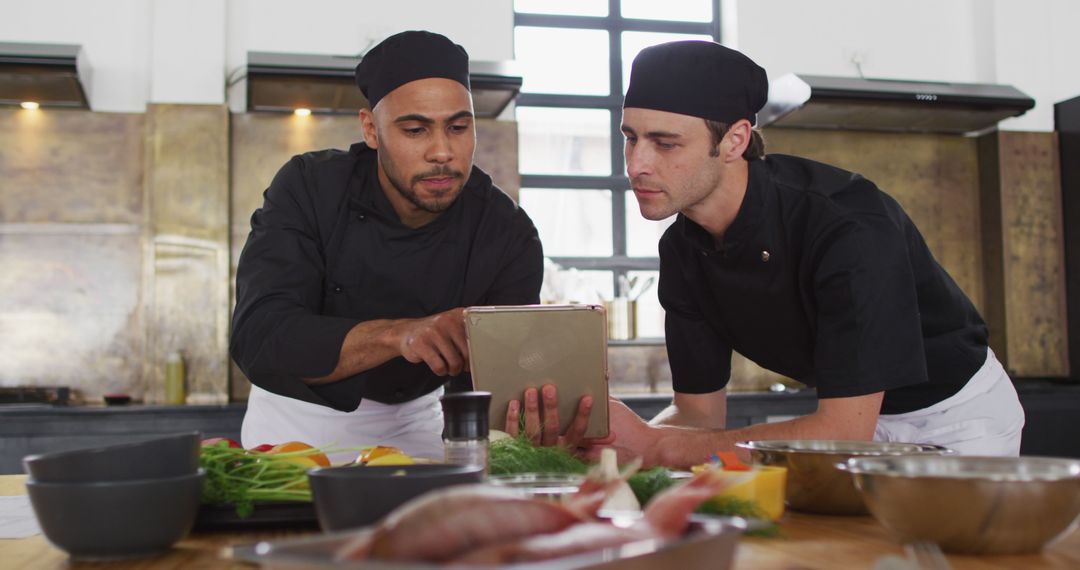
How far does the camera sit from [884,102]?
473 centimetres

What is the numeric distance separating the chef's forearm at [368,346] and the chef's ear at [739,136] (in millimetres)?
791

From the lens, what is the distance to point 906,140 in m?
5.57

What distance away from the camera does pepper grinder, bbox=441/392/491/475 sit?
108 centimetres

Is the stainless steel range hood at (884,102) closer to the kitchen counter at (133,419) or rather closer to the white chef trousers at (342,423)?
the kitchen counter at (133,419)

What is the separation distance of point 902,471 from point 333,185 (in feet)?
5.61

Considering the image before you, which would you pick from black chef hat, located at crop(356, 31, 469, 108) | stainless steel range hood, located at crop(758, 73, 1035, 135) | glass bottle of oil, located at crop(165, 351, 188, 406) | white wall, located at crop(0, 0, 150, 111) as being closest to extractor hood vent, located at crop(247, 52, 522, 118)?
white wall, located at crop(0, 0, 150, 111)

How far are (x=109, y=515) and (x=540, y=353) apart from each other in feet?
2.92

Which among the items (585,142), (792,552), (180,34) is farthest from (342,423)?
(585,142)

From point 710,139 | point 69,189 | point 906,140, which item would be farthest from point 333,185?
point 906,140

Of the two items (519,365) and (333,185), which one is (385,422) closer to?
(333,185)

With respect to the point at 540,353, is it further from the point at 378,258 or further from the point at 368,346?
the point at 378,258

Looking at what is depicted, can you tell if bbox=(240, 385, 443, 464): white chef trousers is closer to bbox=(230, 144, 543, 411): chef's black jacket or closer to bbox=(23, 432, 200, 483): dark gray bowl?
bbox=(230, 144, 543, 411): chef's black jacket

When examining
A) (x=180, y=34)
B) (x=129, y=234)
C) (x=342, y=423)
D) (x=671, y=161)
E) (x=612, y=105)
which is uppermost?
(x=180, y=34)

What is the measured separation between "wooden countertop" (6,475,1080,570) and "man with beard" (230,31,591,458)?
0.98m
